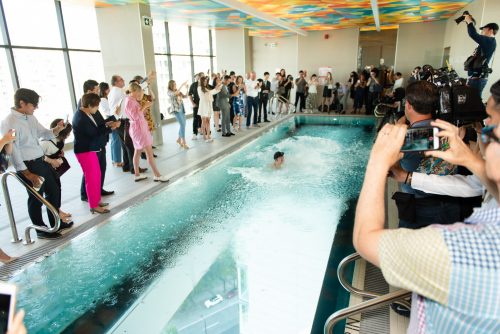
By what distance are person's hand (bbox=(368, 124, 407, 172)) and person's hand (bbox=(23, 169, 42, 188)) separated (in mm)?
3804

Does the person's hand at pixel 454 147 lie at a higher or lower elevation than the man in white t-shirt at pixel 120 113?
higher

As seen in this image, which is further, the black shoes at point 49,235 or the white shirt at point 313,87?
the white shirt at point 313,87

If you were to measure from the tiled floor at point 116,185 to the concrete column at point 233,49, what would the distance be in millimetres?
5751

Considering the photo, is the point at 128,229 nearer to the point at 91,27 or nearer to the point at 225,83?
the point at 225,83

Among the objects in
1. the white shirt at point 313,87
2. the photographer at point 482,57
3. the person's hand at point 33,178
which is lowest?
the person's hand at point 33,178

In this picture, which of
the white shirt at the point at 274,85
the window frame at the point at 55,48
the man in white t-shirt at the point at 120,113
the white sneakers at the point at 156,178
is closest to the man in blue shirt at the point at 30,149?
the white sneakers at the point at 156,178

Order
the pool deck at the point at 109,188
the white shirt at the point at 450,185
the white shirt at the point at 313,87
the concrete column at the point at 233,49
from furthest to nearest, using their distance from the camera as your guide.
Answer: the white shirt at the point at 313,87 < the concrete column at the point at 233,49 < the pool deck at the point at 109,188 < the white shirt at the point at 450,185

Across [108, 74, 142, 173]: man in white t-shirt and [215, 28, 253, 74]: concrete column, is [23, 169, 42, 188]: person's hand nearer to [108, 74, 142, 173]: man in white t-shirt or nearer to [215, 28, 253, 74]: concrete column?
[108, 74, 142, 173]: man in white t-shirt

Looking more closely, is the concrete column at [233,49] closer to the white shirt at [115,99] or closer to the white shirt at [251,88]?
the white shirt at [251,88]

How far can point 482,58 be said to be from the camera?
436cm

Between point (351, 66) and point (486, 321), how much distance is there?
54.5ft

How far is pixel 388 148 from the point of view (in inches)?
40.1

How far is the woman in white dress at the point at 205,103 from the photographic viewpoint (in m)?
8.68

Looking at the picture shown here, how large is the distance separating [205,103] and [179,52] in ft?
20.7
